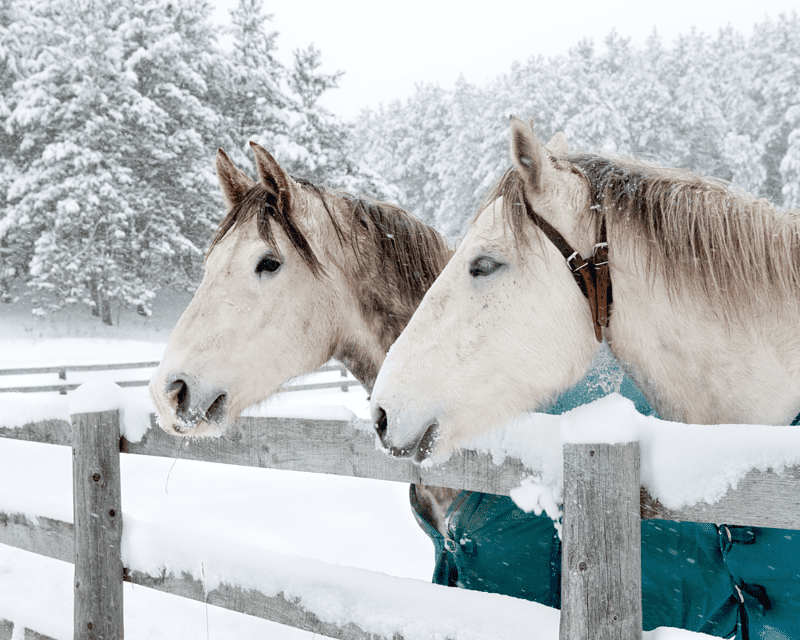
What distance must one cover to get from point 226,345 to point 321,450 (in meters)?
0.75

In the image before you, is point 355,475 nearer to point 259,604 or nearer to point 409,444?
point 409,444

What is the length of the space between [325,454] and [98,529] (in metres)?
1.17

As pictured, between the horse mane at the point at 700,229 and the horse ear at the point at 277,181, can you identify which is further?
the horse ear at the point at 277,181

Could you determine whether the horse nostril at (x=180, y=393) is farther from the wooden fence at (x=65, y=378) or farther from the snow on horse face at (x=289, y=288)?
the wooden fence at (x=65, y=378)

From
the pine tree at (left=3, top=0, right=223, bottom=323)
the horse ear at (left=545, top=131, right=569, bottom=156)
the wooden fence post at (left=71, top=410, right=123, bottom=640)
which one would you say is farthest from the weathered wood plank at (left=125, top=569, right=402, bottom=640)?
the pine tree at (left=3, top=0, right=223, bottom=323)

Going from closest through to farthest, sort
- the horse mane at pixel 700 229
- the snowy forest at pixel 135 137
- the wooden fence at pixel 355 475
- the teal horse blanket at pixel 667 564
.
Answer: the wooden fence at pixel 355 475 → the teal horse blanket at pixel 667 564 → the horse mane at pixel 700 229 → the snowy forest at pixel 135 137

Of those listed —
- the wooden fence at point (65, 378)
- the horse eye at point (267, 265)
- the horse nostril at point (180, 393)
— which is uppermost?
the horse eye at point (267, 265)

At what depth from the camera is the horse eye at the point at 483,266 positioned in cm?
175

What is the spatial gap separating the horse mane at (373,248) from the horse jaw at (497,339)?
0.87m

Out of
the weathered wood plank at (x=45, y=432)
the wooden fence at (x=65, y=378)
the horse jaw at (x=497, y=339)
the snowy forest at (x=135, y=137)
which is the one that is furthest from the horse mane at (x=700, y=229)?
the snowy forest at (x=135, y=137)

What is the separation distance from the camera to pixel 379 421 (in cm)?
160

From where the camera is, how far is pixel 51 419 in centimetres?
258

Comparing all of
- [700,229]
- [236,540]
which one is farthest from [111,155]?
[700,229]

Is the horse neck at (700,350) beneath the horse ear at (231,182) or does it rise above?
beneath
